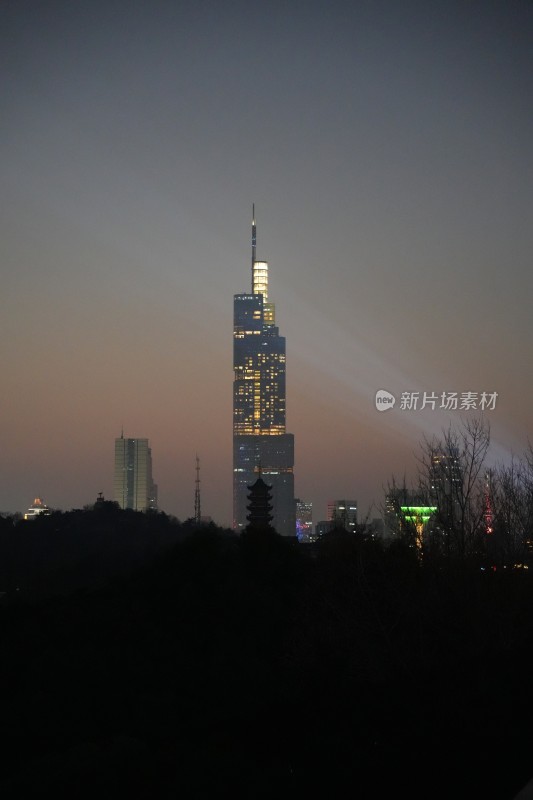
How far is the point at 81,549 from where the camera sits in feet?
249

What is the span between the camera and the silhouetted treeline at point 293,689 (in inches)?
358

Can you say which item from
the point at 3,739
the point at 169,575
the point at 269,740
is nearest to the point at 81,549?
the point at 169,575

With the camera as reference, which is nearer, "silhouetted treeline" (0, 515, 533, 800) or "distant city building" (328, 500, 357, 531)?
"silhouetted treeline" (0, 515, 533, 800)

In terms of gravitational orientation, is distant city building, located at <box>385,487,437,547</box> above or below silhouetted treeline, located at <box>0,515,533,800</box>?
above

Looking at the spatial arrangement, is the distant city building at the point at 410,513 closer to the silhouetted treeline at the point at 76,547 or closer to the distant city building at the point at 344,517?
the distant city building at the point at 344,517

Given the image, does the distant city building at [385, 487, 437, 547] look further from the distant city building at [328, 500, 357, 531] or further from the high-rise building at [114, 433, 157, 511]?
the high-rise building at [114, 433, 157, 511]

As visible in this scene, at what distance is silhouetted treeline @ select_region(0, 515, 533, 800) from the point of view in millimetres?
9102

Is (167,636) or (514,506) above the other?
(514,506)

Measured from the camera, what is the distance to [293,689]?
15.1 meters

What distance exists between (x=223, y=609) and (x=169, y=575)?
185 inches

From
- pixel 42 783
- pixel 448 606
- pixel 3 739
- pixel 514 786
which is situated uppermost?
pixel 448 606

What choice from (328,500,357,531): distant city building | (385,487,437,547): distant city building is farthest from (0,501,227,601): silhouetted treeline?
(385,487,437,547): distant city building

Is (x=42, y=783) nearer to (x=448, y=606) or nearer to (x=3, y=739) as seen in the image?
(x=448, y=606)

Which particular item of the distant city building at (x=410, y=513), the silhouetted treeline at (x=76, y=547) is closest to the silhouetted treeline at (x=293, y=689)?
the distant city building at (x=410, y=513)
